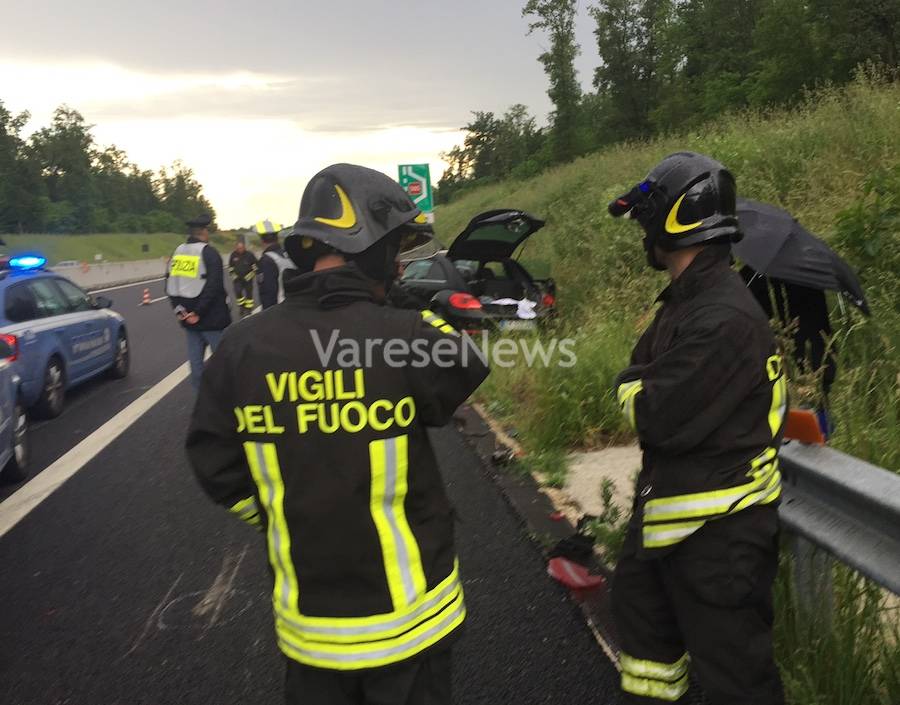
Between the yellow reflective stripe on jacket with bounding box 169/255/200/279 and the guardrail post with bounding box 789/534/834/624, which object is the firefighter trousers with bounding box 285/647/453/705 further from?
the yellow reflective stripe on jacket with bounding box 169/255/200/279

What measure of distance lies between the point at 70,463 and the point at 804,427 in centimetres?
Result: 570

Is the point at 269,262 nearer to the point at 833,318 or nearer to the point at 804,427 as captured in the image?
the point at 833,318

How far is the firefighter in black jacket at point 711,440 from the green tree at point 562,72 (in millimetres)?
50891

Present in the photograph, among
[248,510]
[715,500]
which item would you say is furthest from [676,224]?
[248,510]

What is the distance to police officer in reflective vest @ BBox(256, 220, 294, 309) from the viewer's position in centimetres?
935

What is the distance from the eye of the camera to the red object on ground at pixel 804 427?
7.94ft

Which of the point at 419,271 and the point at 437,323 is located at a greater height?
the point at 437,323

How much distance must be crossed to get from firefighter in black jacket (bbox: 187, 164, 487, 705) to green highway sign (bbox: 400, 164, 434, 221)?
15.7 meters

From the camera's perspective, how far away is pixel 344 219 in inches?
→ 72.9

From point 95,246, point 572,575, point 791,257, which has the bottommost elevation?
point 572,575

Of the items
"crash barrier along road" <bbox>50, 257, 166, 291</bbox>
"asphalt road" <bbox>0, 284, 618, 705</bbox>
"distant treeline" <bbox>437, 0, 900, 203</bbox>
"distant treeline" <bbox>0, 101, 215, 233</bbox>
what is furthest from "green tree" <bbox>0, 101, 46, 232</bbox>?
"asphalt road" <bbox>0, 284, 618, 705</bbox>

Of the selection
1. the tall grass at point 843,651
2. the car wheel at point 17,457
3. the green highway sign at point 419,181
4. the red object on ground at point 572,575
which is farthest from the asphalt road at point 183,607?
the green highway sign at point 419,181

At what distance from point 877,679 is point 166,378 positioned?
8981 millimetres

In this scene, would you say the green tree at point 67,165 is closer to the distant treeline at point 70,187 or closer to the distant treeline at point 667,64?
the distant treeline at point 70,187
